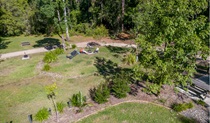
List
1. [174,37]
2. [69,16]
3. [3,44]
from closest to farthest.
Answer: [174,37] < [3,44] < [69,16]

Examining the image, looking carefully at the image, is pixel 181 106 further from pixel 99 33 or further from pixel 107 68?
pixel 99 33

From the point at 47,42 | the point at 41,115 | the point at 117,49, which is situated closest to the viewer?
the point at 41,115

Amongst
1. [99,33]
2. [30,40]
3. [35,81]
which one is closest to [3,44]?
[30,40]

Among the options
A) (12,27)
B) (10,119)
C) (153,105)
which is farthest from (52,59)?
(12,27)

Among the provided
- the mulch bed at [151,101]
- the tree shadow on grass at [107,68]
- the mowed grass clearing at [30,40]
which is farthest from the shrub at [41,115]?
the mowed grass clearing at [30,40]

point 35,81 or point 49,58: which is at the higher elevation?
point 49,58

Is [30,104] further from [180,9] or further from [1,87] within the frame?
[180,9]

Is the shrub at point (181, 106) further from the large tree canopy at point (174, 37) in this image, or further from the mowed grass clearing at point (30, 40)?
the mowed grass clearing at point (30, 40)

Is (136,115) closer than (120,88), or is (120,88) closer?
(136,115)
